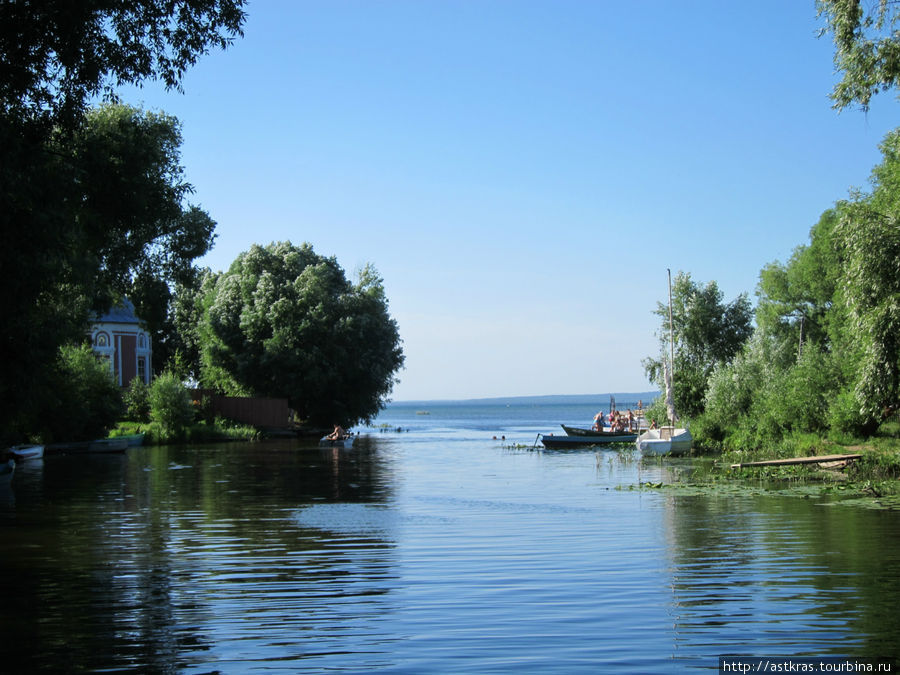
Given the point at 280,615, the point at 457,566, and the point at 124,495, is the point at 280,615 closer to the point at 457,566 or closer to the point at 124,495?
the point at 457,566

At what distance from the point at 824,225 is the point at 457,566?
52075 mm

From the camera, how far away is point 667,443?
145ft

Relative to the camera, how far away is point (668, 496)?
2481 cm

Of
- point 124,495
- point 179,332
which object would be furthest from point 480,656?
point 179,332

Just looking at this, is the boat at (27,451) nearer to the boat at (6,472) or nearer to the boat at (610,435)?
the boat at (6,472)

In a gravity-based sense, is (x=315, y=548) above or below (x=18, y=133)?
below

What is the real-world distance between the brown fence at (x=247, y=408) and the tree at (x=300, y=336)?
1539 mm

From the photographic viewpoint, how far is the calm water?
8.99 metres

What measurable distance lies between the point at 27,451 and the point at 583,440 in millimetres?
32050

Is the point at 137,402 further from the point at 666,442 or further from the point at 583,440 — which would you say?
the point at 666,442

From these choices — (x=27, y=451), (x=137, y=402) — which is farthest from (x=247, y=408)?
(x=27, y=451)

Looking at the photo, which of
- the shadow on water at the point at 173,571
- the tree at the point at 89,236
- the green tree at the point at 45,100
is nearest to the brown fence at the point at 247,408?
the tree at the point at 89,236

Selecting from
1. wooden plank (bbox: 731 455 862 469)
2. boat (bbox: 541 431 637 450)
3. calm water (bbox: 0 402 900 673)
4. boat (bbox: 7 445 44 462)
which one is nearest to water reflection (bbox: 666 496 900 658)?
calm water (bbox: 0 402 900 673)

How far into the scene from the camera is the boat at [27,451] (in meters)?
38.8
